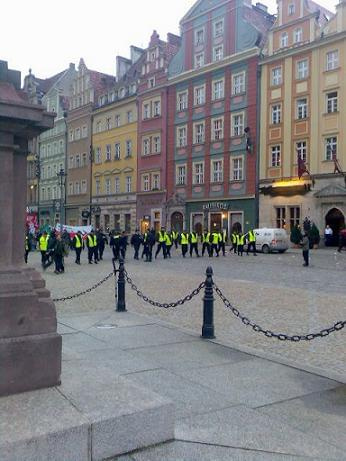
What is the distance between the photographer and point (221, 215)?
1674 inches

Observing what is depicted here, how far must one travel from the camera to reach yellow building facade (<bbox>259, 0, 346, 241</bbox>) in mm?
34875

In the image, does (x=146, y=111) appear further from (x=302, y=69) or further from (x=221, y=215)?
(x=302, y=69)

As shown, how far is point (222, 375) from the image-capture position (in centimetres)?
584

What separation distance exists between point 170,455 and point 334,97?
35351mm

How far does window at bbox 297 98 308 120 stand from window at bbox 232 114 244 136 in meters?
5.19

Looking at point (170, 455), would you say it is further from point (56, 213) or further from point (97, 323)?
point (56, 213)

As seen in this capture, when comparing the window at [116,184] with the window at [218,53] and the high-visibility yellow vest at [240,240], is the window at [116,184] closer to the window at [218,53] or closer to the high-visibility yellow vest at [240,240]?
the window at [218,53]

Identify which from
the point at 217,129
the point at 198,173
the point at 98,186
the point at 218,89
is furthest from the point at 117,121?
the point at 217,129

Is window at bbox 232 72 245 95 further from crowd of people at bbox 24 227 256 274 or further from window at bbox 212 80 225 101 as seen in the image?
crowd of people at bbox 24 227 256 274

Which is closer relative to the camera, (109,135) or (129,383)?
(129,383)

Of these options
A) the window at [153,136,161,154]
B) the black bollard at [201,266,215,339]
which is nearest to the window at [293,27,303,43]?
the window at [153,136,161,154]

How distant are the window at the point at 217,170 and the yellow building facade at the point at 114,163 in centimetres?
1093

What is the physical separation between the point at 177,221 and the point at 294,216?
41.4ft

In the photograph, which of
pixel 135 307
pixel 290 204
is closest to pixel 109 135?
pixel 290 204
